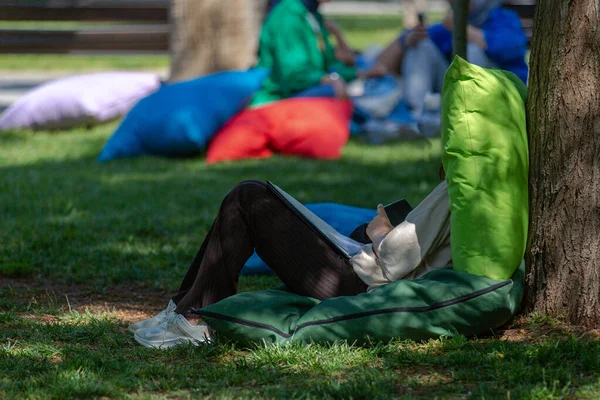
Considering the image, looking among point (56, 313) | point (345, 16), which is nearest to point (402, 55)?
point (56, 313)

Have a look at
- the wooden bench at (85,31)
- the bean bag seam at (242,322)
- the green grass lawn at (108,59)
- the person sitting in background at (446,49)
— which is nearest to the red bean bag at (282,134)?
the person sitting in background at (446,49)

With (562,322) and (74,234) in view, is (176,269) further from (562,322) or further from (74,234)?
(562,322)

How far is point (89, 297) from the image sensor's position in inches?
201

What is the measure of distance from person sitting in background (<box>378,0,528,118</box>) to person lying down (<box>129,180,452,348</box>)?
5322 mm

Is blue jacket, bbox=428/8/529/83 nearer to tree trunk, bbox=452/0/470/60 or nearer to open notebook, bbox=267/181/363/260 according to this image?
tree trunk, bbox=452/0/470/60

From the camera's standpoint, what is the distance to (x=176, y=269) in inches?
219

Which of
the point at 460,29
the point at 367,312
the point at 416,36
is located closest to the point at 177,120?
the point at 416,36

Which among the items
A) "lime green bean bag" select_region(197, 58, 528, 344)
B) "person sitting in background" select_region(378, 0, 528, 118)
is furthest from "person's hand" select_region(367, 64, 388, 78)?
"lime green bean bag" select_region(197, 58, 528, 344)

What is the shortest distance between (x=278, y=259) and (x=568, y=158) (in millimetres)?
1248

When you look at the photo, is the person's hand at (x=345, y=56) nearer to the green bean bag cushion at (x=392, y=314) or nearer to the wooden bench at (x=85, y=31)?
the wooden bench at (x=85, y=31)

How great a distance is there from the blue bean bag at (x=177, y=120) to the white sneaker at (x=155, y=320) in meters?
4.55

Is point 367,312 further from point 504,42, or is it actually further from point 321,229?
point 504,42

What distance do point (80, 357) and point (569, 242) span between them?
1.98 metres

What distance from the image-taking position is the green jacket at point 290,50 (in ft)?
30.4
